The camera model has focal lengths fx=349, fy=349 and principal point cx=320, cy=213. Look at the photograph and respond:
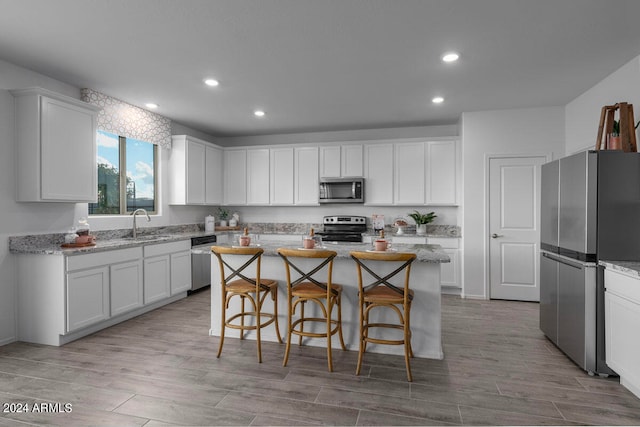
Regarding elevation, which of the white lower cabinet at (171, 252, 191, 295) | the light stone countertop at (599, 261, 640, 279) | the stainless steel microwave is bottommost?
the white lower cabinet at (171, 252, 191, 295)

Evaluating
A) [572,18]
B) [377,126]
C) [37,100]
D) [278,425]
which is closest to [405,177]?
[377,126]

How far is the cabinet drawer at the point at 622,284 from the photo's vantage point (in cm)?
228

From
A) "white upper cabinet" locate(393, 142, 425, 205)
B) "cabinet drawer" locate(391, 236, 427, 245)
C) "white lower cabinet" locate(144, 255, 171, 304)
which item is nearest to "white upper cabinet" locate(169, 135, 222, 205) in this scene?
"white lower cabinet" locate(144, 255, 171, 304)

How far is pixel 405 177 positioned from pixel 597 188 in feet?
10.2

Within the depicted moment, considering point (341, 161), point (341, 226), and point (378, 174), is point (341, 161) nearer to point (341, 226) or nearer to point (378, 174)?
point (378, 174)

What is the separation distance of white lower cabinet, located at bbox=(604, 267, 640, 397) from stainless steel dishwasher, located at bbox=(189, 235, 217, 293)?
4.47 meters

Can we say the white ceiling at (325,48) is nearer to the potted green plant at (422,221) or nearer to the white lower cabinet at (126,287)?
the potted green plant at (422,221)

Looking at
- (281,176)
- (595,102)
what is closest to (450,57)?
(595,102)

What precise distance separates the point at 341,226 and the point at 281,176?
1389mm

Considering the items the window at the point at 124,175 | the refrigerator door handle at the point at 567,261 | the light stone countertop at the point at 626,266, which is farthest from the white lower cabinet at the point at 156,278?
the light stone countertop at the point at 626,266

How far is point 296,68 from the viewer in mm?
3469

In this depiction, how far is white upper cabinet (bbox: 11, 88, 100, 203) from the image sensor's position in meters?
3.33

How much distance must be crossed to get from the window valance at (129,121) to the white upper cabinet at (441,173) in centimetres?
409

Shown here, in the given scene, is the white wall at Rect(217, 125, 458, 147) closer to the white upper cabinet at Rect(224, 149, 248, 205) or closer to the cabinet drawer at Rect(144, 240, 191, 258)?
the white upper cabinet at Rect(224, 149, 248, 205)
